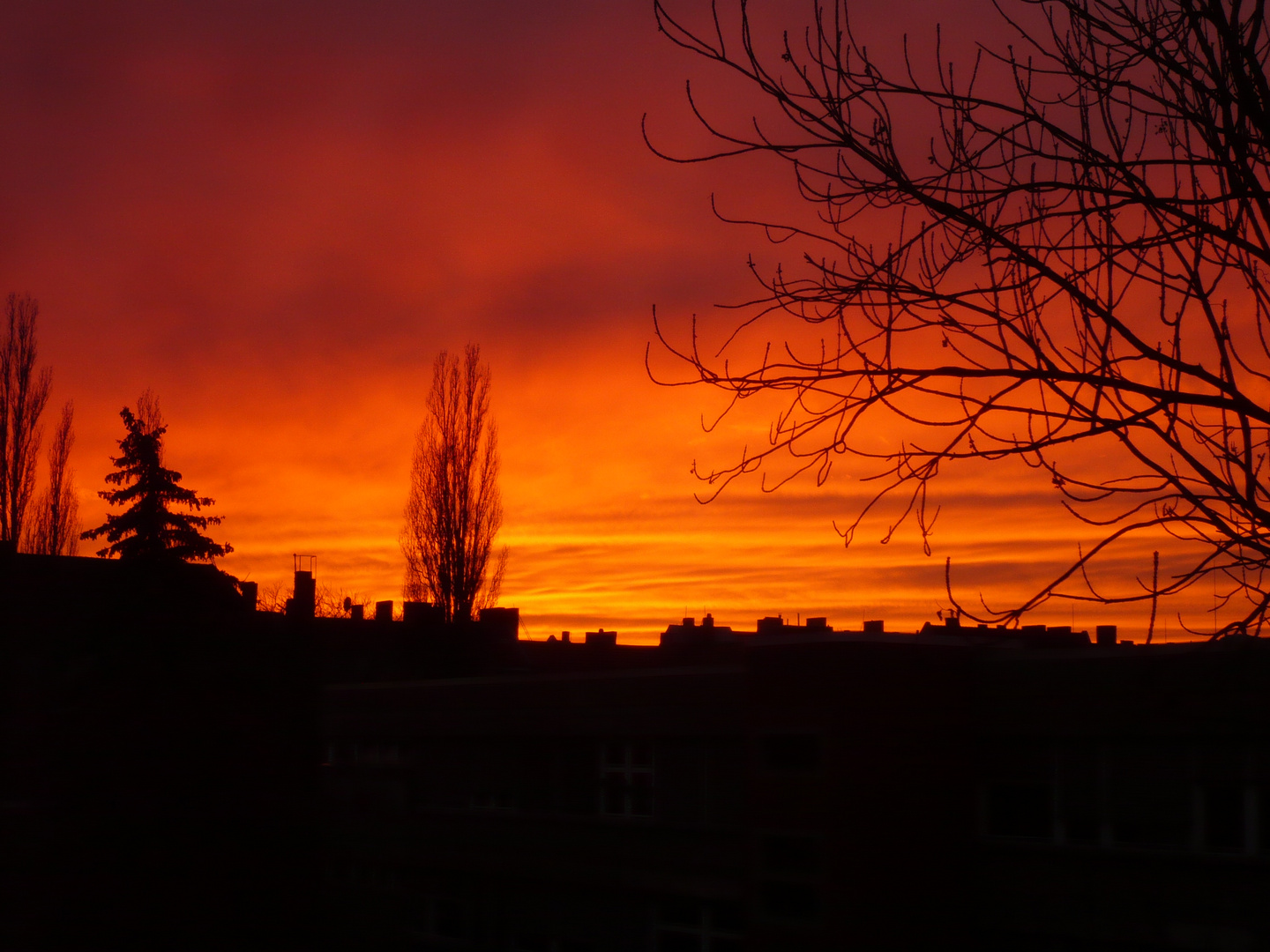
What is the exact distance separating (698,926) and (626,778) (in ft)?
11.1

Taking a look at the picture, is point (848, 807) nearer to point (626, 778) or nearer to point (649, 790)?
point (649, 790)

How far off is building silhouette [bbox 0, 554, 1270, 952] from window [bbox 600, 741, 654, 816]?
7 centimetres

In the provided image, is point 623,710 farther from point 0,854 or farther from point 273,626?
point 0,854

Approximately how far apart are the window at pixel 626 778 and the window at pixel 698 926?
6.28ft

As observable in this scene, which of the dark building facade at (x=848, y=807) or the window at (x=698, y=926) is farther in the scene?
the window at (x=698, y=926)

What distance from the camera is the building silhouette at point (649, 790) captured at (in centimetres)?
1160

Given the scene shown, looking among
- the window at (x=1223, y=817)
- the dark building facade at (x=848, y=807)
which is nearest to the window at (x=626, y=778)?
the dark building facade at (x=848, y=807)

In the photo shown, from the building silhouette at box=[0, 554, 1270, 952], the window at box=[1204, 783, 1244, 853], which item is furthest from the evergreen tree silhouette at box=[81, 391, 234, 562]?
the window at box=[1204, 783, 1244, 853]

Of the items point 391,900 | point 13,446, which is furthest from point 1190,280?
point 13,446

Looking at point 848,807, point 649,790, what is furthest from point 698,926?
point 848,807

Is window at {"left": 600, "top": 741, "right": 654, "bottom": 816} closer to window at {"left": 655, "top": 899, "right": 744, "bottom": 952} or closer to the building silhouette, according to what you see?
the building silhouette

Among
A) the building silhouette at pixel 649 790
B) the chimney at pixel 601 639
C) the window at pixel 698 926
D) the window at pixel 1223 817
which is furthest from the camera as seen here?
the chimney at pixel 601 639

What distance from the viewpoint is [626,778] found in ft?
81.2

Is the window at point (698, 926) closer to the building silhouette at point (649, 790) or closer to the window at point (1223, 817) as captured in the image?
the building silhouette at point (649, 790)
